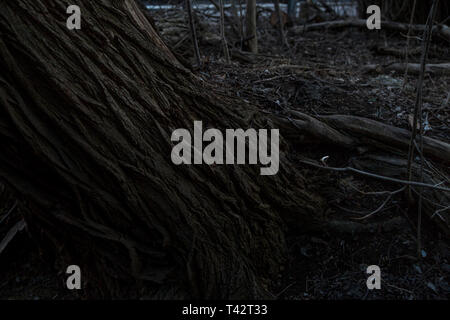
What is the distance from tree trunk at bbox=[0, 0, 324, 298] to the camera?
5.83ft

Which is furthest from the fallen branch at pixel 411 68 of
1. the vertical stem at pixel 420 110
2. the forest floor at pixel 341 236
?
the vertical stem at pixel 420 110

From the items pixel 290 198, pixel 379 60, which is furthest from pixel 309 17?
pixel 290 198

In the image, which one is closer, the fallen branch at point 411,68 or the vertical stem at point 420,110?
the vertical stem at point 420,110

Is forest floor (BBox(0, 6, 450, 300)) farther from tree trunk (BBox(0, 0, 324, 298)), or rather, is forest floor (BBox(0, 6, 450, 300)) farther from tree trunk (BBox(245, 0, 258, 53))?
tree trunk (BBox(245, 0, 258, 53))

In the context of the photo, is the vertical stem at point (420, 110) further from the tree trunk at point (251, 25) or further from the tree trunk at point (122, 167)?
the tree trunk at point (251, 25)

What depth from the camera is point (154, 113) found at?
6.62ft

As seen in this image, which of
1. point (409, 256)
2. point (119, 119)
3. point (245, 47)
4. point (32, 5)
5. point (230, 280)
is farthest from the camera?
point (245, 47)

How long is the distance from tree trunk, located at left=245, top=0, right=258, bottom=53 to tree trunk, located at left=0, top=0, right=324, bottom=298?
7.99 ft

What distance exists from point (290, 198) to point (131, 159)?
1033 millimetres

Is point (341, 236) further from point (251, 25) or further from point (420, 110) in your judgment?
point (251, 25)

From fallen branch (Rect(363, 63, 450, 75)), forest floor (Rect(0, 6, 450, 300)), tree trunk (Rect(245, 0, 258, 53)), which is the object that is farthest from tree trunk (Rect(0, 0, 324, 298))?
fallen branch (Rect(363, 63, 450, 75))

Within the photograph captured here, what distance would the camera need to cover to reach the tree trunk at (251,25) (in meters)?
4.43

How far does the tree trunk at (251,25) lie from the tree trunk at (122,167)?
2436 millimetres

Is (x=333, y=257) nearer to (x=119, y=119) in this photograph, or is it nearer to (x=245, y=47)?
(x=119, y=119)
